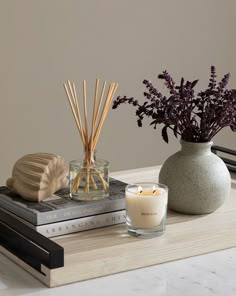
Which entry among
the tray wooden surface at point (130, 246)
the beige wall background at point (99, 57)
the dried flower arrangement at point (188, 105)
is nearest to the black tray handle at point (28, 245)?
the tray wooden surface at point (130, 246)

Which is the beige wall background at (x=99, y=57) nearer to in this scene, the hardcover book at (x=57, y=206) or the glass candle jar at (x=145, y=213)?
the hardcover book at (x=57, y=206)

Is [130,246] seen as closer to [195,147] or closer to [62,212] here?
[62,212]

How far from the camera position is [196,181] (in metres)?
1.77

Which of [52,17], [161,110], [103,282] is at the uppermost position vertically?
[52,17]

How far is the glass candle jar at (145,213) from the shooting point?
5.25 feet

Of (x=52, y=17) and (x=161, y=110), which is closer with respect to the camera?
(x=161, y=110)

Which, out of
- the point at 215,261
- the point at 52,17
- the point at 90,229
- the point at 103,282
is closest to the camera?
the point at 103,282

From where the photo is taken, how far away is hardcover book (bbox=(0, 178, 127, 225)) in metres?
1.60

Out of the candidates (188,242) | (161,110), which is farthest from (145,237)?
(161,110)

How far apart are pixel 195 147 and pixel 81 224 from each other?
36 cm

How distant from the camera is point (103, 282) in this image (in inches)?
56.5

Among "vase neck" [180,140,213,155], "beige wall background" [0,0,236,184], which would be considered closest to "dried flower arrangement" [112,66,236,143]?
"vase neck" [180,140,213,155]

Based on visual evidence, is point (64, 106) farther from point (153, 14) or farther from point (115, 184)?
point (115, 184)

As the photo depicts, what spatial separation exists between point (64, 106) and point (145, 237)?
2.31m
